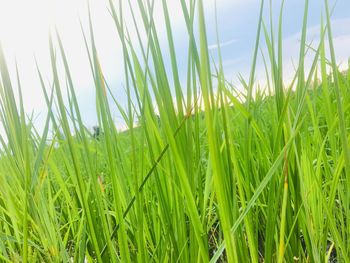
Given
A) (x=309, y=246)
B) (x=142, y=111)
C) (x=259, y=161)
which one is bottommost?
(x=309, y=246)

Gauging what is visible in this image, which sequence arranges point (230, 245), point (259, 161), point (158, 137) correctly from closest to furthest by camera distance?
point (230, 245), point (158, 137), point (259, 161)

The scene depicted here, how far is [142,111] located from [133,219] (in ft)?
0.57

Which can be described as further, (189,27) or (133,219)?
(133,219)

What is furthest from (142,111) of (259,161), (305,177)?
(259,161)

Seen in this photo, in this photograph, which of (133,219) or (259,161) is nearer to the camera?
(133,219)

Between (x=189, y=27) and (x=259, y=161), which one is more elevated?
(x=189, y=27)

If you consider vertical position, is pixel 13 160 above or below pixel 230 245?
above

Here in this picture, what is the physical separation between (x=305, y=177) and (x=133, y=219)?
0.81 feet

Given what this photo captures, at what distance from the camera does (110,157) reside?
1.41 feet

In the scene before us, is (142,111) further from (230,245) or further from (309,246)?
(309,246)

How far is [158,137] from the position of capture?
0.50 m

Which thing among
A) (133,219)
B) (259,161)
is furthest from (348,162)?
(259,161)

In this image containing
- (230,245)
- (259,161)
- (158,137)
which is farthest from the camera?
(259,161)

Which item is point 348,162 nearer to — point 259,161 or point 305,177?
point 305,177
